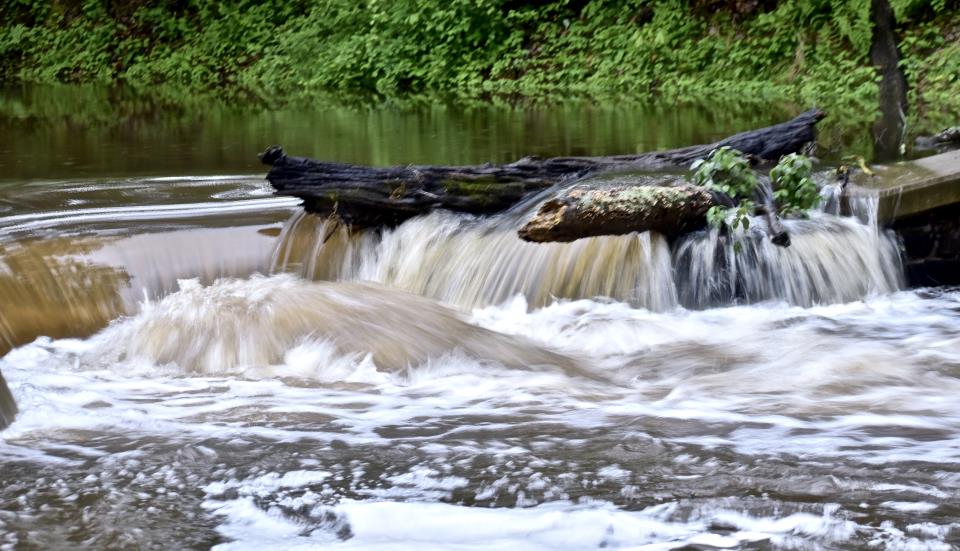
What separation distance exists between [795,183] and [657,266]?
924 mm

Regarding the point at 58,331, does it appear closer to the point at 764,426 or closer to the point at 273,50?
the point at 764,426

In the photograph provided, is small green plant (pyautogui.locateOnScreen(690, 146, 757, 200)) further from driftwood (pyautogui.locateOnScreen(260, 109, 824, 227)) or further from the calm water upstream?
driftwood (pyautogui.locateOnScreen(260, 109, 824, 227))

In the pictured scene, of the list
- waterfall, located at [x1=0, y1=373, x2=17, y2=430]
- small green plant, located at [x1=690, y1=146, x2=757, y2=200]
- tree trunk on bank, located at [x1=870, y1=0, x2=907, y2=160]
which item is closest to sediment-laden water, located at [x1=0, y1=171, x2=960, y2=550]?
waterfall, located at [x1=0, y1=373, x2=17, y2=430]

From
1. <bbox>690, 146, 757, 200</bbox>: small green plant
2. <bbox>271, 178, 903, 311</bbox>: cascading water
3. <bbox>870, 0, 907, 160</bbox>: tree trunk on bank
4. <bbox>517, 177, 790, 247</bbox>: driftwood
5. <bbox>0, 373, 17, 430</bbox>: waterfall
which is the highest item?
<bbox>870, 0, 907, 160</bbox>: tree trunk on bank

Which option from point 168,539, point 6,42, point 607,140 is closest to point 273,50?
point 6,42

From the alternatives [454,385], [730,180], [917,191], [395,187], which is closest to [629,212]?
[730,180]

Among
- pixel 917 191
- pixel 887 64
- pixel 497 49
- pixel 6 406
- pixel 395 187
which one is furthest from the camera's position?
pixel 497 49

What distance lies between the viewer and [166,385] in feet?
18.8

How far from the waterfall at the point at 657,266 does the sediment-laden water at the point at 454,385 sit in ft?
0.04

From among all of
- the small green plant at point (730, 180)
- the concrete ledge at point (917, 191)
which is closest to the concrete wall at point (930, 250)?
the concrete ledge at point (917, 191)

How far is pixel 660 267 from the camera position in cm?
699

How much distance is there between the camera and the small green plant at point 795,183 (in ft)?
22.9

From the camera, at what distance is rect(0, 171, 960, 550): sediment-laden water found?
3.83 meters

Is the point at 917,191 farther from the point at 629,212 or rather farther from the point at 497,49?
the point at 497,49
